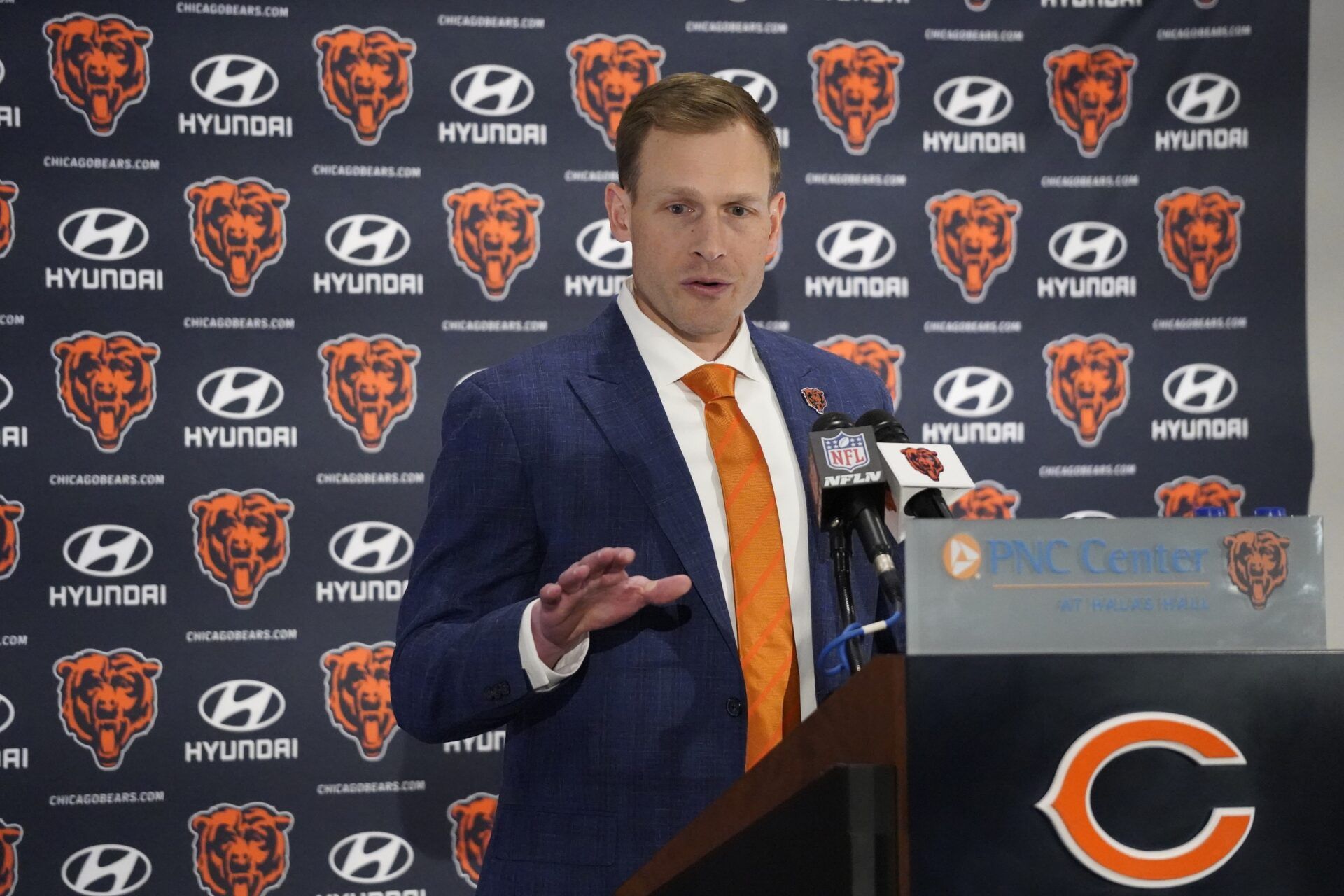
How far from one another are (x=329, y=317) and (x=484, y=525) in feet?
6.25

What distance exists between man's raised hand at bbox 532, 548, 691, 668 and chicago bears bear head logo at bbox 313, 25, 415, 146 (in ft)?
8.14

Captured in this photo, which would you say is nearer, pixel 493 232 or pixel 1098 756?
pixel 1098 756

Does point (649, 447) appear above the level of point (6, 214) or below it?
below

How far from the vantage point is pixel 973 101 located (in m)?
3.62

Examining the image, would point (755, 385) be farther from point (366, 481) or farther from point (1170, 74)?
point (1170, 74)

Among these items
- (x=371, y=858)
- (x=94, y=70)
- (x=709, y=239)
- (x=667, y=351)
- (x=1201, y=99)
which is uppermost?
(x=94, y=70)

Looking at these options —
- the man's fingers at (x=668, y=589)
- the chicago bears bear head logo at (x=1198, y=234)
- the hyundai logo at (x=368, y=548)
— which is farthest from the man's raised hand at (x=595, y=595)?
the chicago bears bear head logo at (x=1198, y=234)

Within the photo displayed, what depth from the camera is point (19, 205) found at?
327 cm

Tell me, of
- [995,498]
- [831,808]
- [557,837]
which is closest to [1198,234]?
[995,498]

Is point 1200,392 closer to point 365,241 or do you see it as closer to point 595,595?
point 365,241

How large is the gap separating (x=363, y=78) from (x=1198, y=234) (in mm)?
2449

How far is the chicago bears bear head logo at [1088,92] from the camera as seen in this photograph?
3631 millimetres

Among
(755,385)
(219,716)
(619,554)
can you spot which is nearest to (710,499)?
(755,385)

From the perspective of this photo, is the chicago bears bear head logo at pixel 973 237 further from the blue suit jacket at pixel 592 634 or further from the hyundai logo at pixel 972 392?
the blue suit jacket at pixel 592 634
